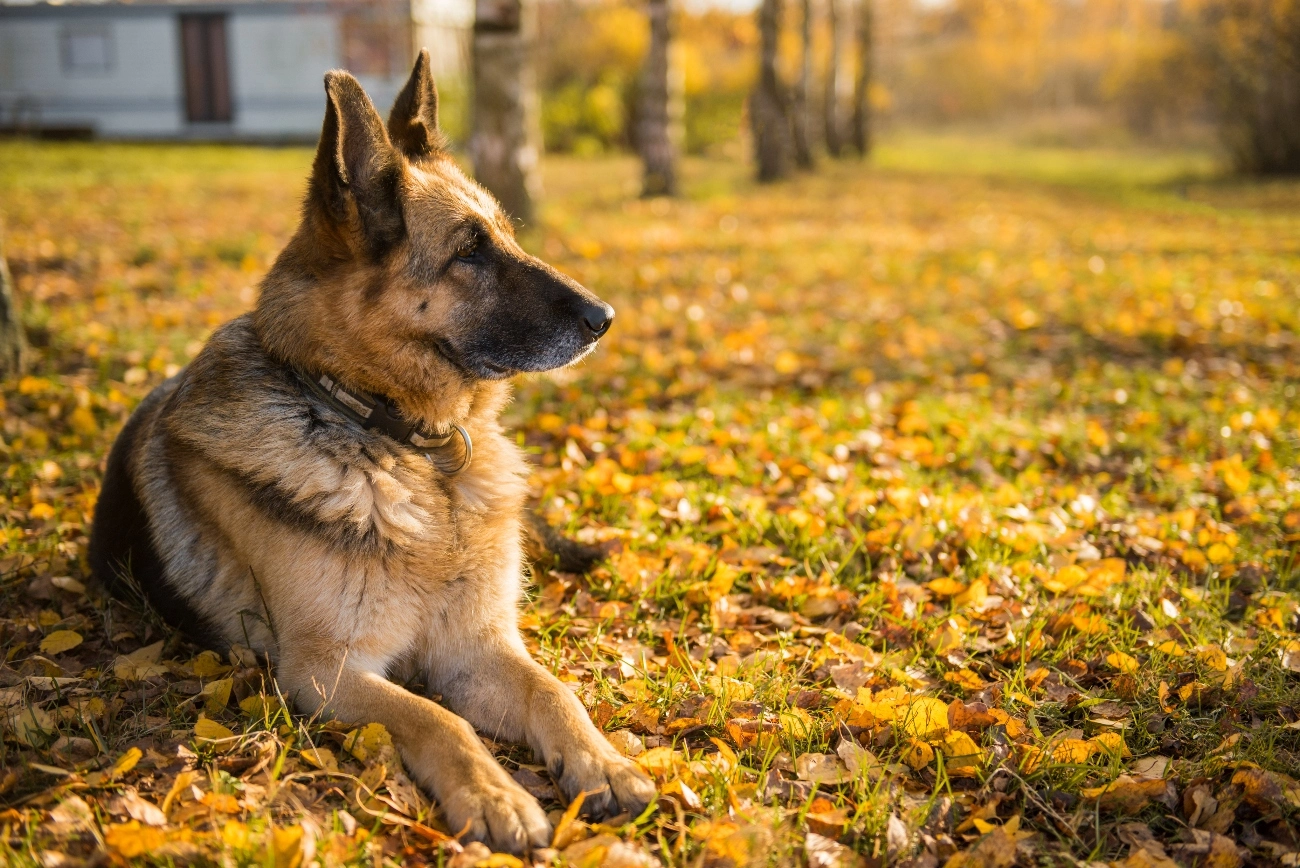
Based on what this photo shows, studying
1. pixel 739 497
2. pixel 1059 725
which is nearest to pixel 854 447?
pixel 739 497

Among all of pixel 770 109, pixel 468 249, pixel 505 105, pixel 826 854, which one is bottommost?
pixel 826 854

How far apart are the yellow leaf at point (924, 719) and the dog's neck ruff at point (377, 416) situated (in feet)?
5.93

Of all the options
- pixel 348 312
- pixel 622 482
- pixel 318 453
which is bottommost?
pixel 622 482

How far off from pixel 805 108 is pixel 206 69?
20502 millimetres

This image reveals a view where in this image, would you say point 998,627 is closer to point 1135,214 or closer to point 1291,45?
point 1135,214

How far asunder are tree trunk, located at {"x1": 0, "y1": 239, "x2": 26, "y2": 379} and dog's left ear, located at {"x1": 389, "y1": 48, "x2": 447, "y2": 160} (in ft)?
12.2

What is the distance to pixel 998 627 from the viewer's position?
3.76 m

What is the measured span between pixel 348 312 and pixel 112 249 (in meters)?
8.87

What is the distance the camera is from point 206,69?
30.8 meters

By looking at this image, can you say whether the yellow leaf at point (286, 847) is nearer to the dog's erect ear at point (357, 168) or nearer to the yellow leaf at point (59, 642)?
the yellow leaf at point (59, 642)

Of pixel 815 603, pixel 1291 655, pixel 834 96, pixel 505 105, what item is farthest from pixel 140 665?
pixel 834 96

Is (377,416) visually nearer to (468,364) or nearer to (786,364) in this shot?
(468,364)

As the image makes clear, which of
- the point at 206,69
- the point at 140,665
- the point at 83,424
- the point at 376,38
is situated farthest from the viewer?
the point at 206,69

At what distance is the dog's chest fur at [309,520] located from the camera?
300cm
